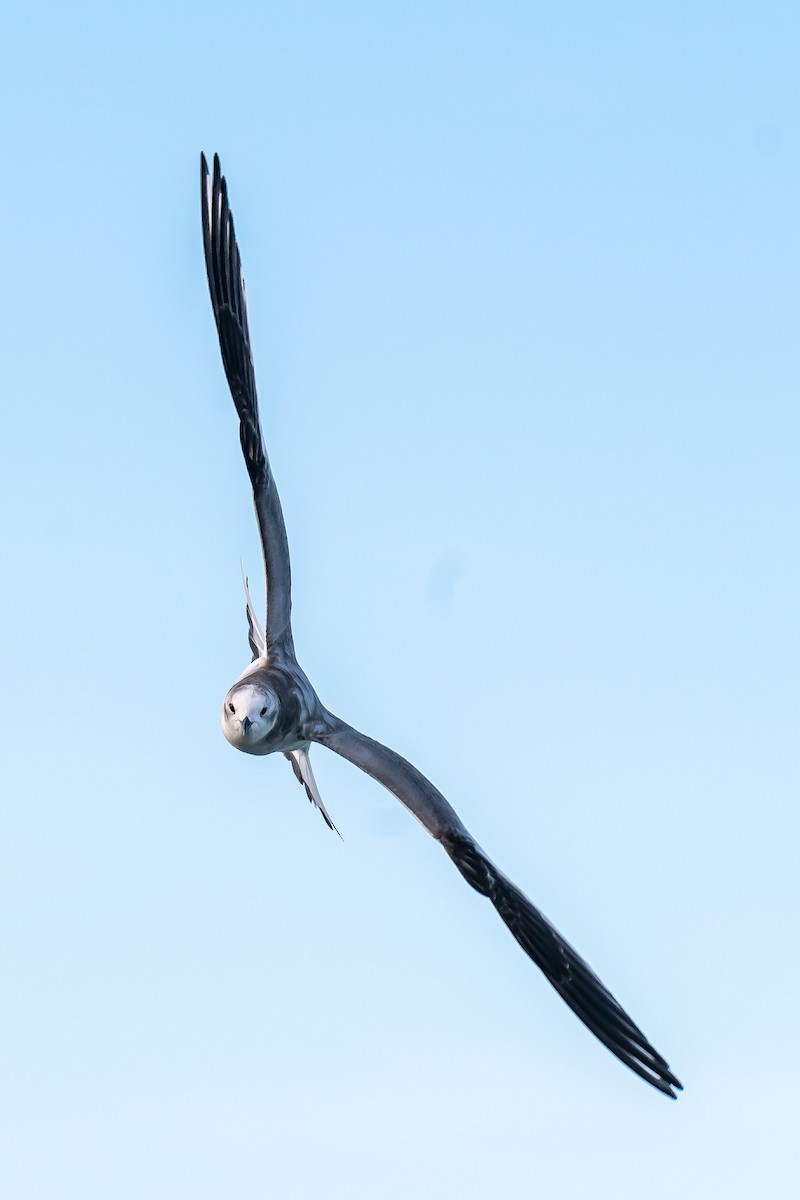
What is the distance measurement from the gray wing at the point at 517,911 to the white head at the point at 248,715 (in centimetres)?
159

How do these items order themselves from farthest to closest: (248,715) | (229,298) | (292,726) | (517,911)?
(229,298) → (292,726) → (517,911) → (248,715)

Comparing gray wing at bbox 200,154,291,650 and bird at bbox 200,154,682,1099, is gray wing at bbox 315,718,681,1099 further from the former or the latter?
gray wing at bbox 200,154,291,650

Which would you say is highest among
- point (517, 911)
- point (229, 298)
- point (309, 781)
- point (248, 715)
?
point (229, 298)

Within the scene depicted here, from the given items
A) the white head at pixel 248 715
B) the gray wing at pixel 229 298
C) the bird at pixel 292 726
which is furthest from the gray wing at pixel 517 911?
the gray wing at pixel 229 298

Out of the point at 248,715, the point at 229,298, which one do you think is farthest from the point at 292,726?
the point at 229,298

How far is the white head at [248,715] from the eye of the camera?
1912cm

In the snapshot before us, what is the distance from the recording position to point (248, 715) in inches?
752

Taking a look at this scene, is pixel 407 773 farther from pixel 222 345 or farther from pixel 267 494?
pixel 222 345

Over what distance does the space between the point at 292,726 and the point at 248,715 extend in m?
1.09

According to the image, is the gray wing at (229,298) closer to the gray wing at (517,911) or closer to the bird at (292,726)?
the bird at (292,726)

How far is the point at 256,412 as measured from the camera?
21.9 meters

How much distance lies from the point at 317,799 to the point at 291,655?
2614 mm

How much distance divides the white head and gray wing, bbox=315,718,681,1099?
5.22 feet

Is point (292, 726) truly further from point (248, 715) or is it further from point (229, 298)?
point (229, 298)
